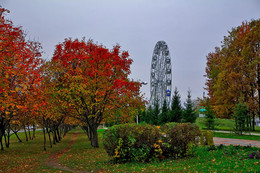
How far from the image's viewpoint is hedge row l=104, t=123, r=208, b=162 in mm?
11961

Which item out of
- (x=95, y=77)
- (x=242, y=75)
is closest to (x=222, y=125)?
(x=242, y=75)

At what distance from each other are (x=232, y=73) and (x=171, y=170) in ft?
90.5

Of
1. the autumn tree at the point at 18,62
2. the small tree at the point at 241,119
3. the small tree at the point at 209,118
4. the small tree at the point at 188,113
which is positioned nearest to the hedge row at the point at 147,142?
the autumn tree at the point at 18,62

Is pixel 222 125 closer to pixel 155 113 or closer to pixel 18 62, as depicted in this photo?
pixel 155 113

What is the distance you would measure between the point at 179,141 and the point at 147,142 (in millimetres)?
1774

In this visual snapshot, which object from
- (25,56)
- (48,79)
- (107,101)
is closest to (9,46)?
(25,56)

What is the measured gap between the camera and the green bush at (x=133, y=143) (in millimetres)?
11914

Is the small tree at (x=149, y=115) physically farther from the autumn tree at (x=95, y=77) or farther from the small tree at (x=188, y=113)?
the autumn tree at (x=95, y=77)

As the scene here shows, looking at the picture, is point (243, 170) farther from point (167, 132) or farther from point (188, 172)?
point (167, 132)

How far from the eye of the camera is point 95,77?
18844 millimetres

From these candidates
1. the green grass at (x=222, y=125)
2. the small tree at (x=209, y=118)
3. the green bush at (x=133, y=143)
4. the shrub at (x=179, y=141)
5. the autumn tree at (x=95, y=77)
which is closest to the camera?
the green bush at (x=133, y=143)

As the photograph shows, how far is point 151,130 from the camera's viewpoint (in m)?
12.3

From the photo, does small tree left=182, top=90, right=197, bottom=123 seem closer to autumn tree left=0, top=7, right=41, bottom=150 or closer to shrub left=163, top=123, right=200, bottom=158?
shrub left=163, top=123, right=200, bottom=158

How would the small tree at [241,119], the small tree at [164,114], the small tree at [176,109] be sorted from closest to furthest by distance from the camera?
the small tree at [241,119] → the small tree at [176,109] → the small tree at [164,114]
